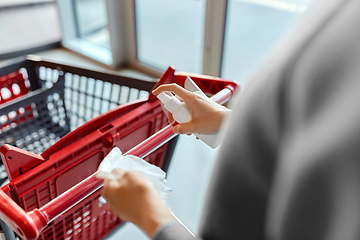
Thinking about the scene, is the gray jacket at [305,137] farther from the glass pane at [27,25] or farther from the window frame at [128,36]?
the glass pane at [27,25]

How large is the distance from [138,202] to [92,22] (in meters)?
3.06

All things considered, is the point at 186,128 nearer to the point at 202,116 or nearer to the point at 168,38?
the point at 202,116

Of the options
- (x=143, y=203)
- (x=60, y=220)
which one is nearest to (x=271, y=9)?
(x=60, y=220)

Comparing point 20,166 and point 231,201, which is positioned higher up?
point 231,201

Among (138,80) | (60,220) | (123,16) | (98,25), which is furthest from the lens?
(98,25)

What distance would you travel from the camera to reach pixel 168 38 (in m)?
2.57

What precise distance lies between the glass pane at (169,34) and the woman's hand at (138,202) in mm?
1929

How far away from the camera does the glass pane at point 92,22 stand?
121 inches

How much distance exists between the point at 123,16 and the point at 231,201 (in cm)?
235

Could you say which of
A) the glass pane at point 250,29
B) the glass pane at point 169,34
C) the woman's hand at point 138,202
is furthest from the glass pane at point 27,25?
the woman's hand at point 138,202

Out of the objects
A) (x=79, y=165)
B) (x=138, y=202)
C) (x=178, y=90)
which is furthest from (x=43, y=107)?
(x=138, y=202)

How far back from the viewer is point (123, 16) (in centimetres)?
245

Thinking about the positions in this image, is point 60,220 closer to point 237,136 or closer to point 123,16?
point 237,136

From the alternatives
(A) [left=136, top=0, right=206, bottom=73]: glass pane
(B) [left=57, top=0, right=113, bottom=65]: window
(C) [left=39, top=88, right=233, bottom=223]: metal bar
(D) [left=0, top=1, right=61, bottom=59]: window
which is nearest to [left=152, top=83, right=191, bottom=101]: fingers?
(C) [left=39, top=88, right=233, bottom=223]: metal bar
